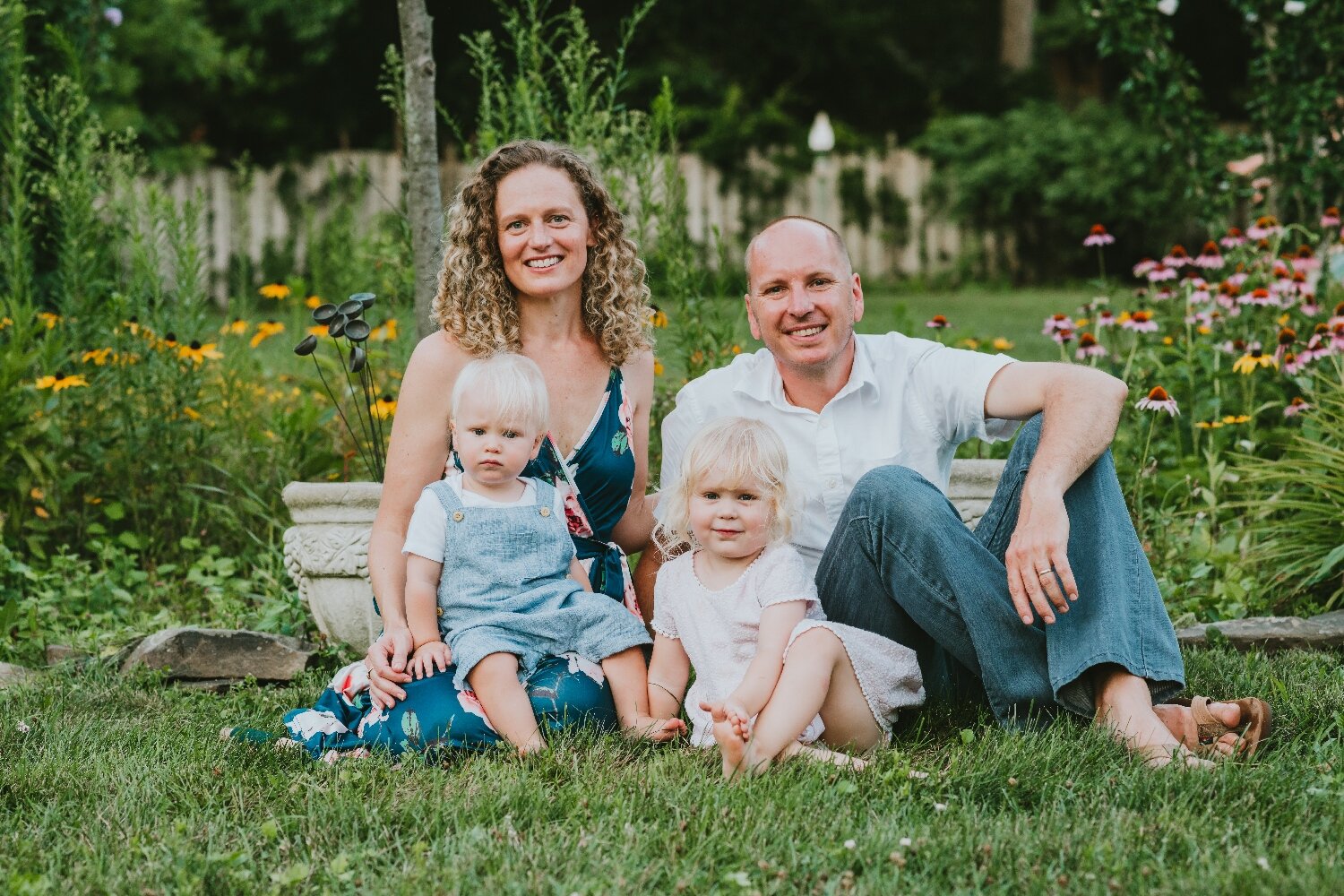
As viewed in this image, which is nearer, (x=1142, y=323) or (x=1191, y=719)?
(x=1191, y=719)

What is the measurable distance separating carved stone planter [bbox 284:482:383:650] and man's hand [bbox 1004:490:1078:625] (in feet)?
5.29

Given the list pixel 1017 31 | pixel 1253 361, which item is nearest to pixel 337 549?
pixel 1253 361

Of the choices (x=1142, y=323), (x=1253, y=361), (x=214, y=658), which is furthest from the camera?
(x=1142, y=323)

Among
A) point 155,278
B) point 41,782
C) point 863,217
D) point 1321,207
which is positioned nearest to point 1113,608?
point 41,782

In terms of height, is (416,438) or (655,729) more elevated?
(416,438)

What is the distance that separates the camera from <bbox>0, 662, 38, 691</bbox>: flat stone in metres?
3.29

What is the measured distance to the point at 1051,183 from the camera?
13.7 meters

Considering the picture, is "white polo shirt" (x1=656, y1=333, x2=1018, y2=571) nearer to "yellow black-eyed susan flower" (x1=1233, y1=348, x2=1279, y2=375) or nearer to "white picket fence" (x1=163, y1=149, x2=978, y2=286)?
"yellow black-eyed susan flower" (x1=1233, y1=348, x2=1279, y2=375)

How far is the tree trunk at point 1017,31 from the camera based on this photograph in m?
16.0

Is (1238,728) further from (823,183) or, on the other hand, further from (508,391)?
(823,183)

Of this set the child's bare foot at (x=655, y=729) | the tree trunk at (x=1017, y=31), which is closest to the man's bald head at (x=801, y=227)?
the child's bare foot at (x=655, y=729)

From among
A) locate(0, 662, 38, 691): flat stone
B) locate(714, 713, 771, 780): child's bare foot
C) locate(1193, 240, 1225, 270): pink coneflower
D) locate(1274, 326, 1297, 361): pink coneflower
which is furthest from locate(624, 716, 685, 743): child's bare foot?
locate(1193, 240, 1225, 270): pink coneflower

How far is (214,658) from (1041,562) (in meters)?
2.04

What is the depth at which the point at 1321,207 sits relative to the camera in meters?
6.57
